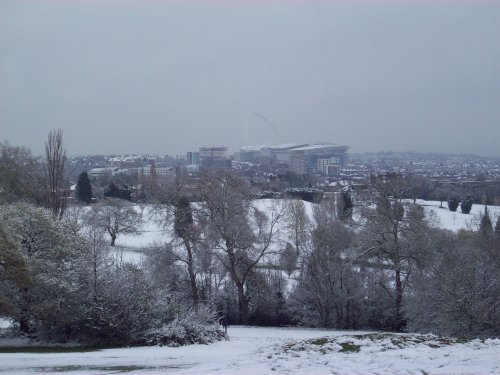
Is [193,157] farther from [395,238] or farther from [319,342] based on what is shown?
[319,342]

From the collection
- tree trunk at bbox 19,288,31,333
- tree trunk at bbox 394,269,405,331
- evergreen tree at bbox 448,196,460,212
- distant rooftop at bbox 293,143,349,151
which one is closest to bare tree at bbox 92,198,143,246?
tree trunk at bbox 394,269,405,331

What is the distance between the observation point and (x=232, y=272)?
2842 centimetres

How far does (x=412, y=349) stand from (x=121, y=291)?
11.1m

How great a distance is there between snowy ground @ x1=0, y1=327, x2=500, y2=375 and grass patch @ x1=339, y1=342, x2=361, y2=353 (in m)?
0.02

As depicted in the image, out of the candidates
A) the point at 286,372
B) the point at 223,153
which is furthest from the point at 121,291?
the point at 223,153

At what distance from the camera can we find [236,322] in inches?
1180

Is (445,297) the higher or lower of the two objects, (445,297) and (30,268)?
the lower

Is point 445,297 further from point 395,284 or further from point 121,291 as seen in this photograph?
point 121,291

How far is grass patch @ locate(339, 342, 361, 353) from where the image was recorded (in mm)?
12361

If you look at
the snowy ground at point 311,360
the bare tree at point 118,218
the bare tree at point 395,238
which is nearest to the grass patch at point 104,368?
the snowy ground at point 311,360

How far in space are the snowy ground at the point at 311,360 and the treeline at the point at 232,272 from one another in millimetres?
3523

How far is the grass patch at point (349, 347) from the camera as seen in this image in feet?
40.6

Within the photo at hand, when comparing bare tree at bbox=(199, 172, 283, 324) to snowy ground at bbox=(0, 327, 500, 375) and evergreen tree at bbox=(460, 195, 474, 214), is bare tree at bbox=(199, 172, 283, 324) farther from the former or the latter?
evergreen tree at bbox=(460, 195, 474, 214)

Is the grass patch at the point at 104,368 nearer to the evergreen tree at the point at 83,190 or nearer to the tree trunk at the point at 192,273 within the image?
the tree trunk at the point at 192,273
